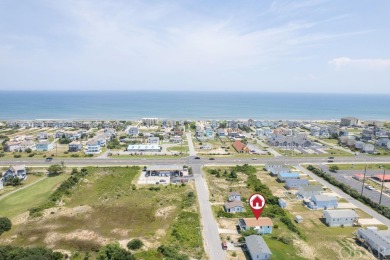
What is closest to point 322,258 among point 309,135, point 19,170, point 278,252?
point 278,252

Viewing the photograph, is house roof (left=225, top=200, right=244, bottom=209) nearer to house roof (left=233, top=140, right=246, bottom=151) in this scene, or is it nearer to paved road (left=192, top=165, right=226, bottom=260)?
paved road (left=192, top=165, right=226, bottom=260)

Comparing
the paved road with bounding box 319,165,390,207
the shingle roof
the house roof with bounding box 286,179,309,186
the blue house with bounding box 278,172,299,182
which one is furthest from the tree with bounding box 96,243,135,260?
the shingle roof

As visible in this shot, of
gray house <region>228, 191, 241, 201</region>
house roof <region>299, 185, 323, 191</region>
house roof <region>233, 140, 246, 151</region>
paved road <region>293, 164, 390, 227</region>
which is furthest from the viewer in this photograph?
house roof <region>233, 140, 246, 151</region>

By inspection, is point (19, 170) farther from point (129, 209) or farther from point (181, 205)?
point (181, 205)

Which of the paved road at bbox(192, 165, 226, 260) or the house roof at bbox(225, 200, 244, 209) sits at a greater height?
the house roof at bbox(225, 200, 244, 209)

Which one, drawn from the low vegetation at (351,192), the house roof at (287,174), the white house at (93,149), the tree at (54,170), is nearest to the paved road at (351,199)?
the low vegetation at (351,192)

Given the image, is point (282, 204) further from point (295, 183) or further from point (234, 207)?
point (295, 183)

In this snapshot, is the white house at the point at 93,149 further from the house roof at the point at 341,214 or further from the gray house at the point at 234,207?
the house roof at the point at 341,214

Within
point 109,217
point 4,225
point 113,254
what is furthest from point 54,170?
point 113,254
